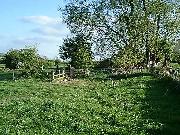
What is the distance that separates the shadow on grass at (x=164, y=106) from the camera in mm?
22831

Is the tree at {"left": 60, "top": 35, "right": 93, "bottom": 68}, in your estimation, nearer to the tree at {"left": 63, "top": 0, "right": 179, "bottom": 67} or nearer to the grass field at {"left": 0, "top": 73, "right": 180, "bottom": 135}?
the tree at {"left": 63, "top": 0, "right": 179, "bottom": 67}

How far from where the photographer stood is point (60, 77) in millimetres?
58844

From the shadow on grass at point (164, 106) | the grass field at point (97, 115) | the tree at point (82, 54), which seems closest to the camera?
the grass field at point (97, 115)

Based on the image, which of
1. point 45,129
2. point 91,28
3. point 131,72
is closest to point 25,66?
point 91,28

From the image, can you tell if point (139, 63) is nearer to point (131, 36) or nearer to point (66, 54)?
point (131, 36)

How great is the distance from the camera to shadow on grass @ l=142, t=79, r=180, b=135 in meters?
22.8

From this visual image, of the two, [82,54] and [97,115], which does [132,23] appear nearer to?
[82,54]

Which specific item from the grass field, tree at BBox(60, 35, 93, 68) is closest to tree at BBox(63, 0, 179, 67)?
tree at BBox(60, 35, 93, 68)

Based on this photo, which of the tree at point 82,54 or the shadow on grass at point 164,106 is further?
the tree at point 82,54

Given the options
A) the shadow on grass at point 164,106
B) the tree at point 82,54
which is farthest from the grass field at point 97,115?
the tree at point 82,54

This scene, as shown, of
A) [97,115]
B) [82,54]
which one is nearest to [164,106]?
[97,115]

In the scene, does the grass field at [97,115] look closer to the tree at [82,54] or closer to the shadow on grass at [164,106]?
the shadow on grass at [164,106]

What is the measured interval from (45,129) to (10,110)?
22.9 feet

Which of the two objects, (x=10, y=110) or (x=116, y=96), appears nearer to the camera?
(x=10, y=110)
